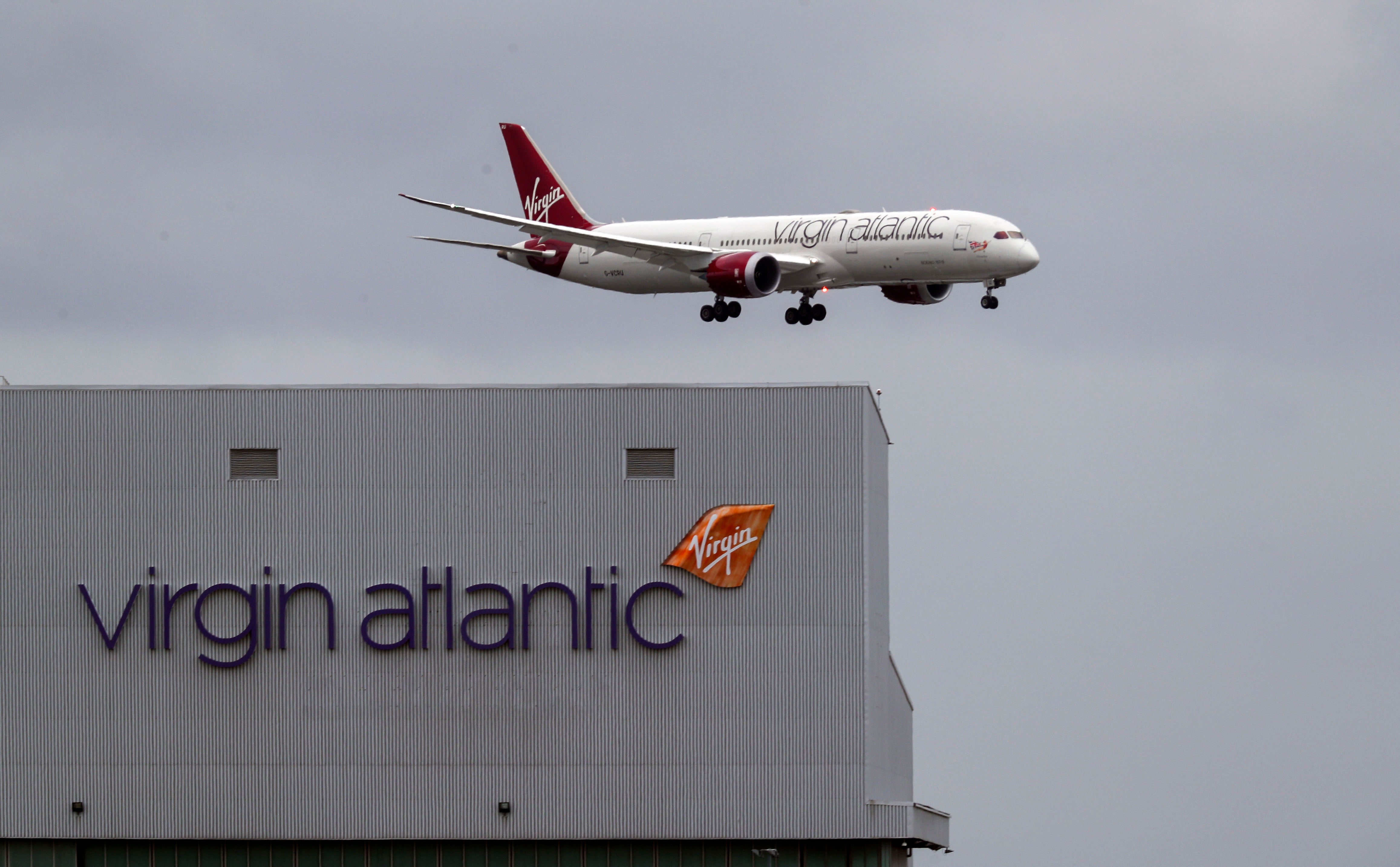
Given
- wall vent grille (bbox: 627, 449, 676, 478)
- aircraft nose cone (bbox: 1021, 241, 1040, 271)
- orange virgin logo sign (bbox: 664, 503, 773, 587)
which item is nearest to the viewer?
orange virgin logo sign (bbox: 664, 503, 773, 587)

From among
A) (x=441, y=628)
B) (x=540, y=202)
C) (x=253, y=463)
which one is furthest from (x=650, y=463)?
(x=540, y=202)

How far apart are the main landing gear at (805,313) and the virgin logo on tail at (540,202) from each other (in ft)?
52.2

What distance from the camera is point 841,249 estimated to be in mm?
76000

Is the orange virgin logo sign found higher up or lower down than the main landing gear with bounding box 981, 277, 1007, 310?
lower down

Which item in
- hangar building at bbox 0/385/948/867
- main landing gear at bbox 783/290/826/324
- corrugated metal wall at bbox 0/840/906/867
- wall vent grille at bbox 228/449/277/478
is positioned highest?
main landing gear at bbox 783/290/826/324

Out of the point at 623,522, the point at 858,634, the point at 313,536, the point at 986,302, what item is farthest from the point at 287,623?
the point at 986,302

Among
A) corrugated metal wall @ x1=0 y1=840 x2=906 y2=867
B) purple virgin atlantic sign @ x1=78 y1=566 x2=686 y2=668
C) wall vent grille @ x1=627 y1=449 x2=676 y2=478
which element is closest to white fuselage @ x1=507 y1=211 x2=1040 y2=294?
wall vent grille @ x1=627 y1=449 x2=676 y2=478

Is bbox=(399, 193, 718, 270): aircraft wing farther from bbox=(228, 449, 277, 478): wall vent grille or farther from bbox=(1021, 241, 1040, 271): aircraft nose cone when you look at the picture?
bbox=(228, 449, 277, 478): wall vent grille

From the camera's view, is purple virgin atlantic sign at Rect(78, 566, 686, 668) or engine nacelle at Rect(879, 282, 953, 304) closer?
purple virgin atlantic sign at Rect(78, 566, 686, 668)

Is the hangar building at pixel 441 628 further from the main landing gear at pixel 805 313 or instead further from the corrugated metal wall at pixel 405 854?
the main landing gear at pixel 805 313

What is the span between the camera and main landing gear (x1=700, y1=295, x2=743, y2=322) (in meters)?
79.3

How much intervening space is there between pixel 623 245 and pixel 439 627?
92.7 feet

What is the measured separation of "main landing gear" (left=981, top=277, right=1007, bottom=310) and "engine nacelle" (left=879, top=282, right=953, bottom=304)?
2067mm

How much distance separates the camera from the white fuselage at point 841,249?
72.9 metres
